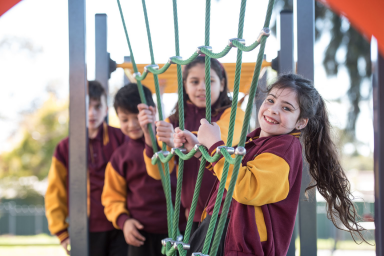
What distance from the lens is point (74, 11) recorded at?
1.13m

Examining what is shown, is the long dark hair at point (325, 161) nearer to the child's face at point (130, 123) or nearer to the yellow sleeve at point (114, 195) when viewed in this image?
the child's face at point (130, 123)

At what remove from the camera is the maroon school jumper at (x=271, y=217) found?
0.81 metres

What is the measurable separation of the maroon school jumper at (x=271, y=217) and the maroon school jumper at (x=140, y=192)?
56 cm

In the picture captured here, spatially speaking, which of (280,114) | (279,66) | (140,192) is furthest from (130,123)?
(280,114)

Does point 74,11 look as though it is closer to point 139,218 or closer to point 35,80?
point 139,218

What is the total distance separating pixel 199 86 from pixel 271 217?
54 cm

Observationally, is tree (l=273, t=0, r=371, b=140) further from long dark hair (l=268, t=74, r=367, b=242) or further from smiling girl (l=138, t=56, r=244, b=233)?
long dark hair (l=268, t=74, r=367, b=242)

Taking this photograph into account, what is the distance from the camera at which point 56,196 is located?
5.31 ft

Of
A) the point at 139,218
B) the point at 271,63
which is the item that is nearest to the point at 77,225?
the point at 139,218

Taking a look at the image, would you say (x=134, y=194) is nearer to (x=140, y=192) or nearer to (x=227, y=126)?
(x=140, y=192)

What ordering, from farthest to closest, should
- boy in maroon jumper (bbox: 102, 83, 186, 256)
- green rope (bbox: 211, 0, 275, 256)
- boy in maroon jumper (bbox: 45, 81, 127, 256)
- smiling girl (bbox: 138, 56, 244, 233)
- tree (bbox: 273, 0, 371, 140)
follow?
tree (bbox: 273, 0, 371, 140), boy in maroon jumper (bbox: 45, 81, 127, 256), boy in maroon jumper (bbox: 102, 83, 186, 256), smiling girl (bbox: 138, 56, 244, 233), green rope (bbox: 211, 0, 275, 256)

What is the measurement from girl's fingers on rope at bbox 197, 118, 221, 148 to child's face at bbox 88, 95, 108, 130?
855 mm

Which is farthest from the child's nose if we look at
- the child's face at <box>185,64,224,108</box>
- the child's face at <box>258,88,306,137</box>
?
the child's face at <box>185,64,224,108</box>

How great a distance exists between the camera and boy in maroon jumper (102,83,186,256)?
139 centimetres
